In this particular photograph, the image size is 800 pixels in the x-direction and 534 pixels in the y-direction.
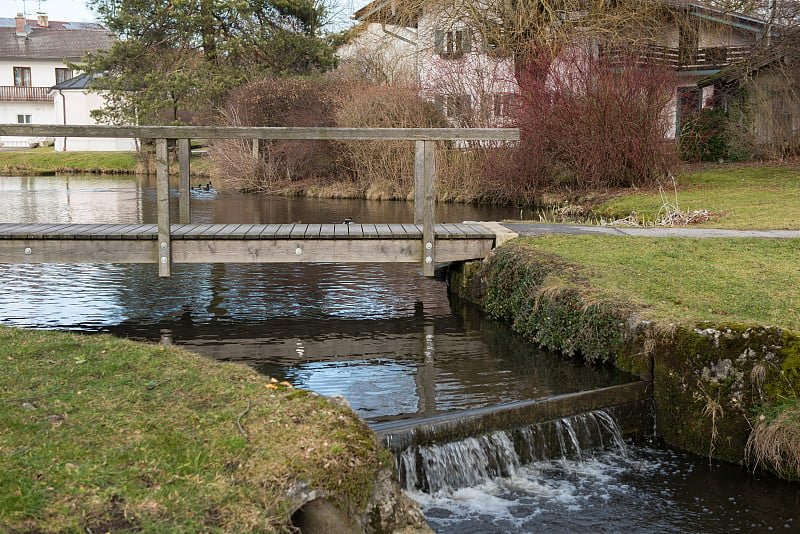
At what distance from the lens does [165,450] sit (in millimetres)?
4777

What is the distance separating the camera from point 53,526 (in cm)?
400

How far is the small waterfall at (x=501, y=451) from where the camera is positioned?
6.57m

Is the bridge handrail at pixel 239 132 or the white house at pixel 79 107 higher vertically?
the white house at pixel 79 107

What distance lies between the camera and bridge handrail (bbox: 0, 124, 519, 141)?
1073cm

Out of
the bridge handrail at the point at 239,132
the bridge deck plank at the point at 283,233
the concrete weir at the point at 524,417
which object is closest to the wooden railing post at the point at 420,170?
the bridge handrail at the point at 239,132

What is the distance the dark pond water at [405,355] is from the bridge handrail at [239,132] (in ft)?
7.38

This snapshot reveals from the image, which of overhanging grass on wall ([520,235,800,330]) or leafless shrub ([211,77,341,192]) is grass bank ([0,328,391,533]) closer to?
overhanging grass on wall ([520,235,800,330])

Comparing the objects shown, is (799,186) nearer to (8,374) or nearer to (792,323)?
(792,323)

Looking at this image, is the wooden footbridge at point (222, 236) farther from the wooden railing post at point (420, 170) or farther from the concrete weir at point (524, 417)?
the concrete weir at point (524, 417)

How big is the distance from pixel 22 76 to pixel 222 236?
60.3 metres

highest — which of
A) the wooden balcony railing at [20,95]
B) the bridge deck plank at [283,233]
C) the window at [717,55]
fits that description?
the wooden balcony railing at [20,95]

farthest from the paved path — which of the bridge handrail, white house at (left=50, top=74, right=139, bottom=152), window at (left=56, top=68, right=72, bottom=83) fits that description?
window at (left=56, top=68, right=72, bottom=83)

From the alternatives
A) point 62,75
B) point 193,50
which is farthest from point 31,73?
point 193,50

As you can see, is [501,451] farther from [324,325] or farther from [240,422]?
[324,325]
